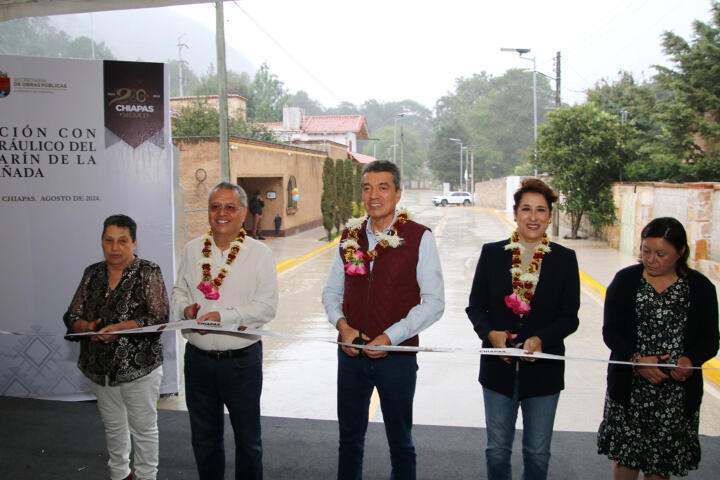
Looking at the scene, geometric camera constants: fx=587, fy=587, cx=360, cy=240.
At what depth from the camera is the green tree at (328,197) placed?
21.2 metres

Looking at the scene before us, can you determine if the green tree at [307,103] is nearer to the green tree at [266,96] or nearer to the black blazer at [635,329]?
the green tree at [266,96]

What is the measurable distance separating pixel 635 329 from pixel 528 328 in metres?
0.57

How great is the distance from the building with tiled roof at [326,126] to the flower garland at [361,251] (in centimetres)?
3741

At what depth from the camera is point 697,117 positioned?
60.1ft

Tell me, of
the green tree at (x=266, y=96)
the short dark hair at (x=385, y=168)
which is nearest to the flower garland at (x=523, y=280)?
the short dark hair at (x=385, y=168)

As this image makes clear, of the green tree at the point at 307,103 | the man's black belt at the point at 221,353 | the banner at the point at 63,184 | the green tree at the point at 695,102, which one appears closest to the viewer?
the man's black belt at the point at 221,353

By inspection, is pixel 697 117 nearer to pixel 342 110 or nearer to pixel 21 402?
pixel 21 402

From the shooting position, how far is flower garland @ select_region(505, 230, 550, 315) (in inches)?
116

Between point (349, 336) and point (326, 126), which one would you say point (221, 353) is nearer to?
point (349, 336)

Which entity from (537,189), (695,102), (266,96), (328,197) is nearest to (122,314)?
(537,189)

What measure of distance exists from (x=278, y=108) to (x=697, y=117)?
48.8 meters

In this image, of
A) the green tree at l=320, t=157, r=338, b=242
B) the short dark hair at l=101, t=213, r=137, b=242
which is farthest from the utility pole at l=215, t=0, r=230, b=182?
the short dark hair at l=101, t=213, r=137, b=242

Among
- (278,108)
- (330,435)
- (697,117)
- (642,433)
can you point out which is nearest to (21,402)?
(330,435)

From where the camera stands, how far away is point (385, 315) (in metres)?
3.03
